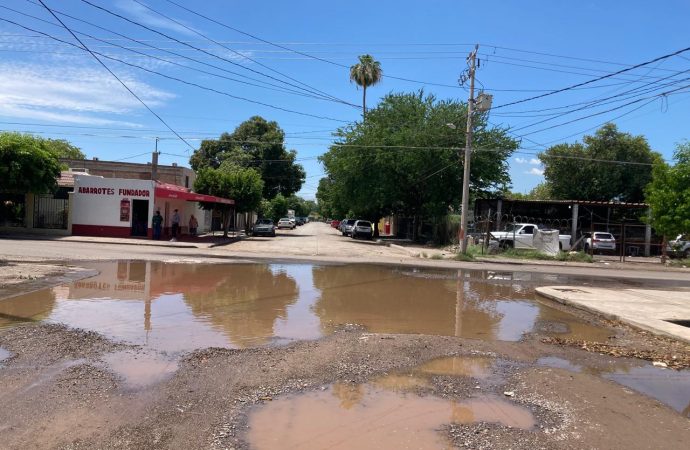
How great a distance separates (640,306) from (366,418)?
10.1 metres

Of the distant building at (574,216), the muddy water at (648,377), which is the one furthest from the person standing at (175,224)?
the muddy water at (648,377)

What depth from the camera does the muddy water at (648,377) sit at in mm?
6217

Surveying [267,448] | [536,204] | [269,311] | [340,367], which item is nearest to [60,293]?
[269,311]

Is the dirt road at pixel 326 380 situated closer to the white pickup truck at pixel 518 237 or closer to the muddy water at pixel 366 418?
the muddy water at pixel 366 418

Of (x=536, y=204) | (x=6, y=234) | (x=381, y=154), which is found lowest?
(x=6, y=234)

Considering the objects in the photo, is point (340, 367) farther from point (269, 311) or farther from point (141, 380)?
point (269, 311)

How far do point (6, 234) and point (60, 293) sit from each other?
24547mm

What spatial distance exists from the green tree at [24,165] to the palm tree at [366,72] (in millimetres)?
33012

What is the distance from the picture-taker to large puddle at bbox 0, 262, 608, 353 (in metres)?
8.77

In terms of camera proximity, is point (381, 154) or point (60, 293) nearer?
point (60, 293)

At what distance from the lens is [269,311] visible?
10.7 m

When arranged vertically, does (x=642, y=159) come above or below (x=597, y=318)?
above

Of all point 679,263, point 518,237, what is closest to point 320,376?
point 518,237

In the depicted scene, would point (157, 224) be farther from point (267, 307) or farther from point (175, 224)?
point (267, 307)
